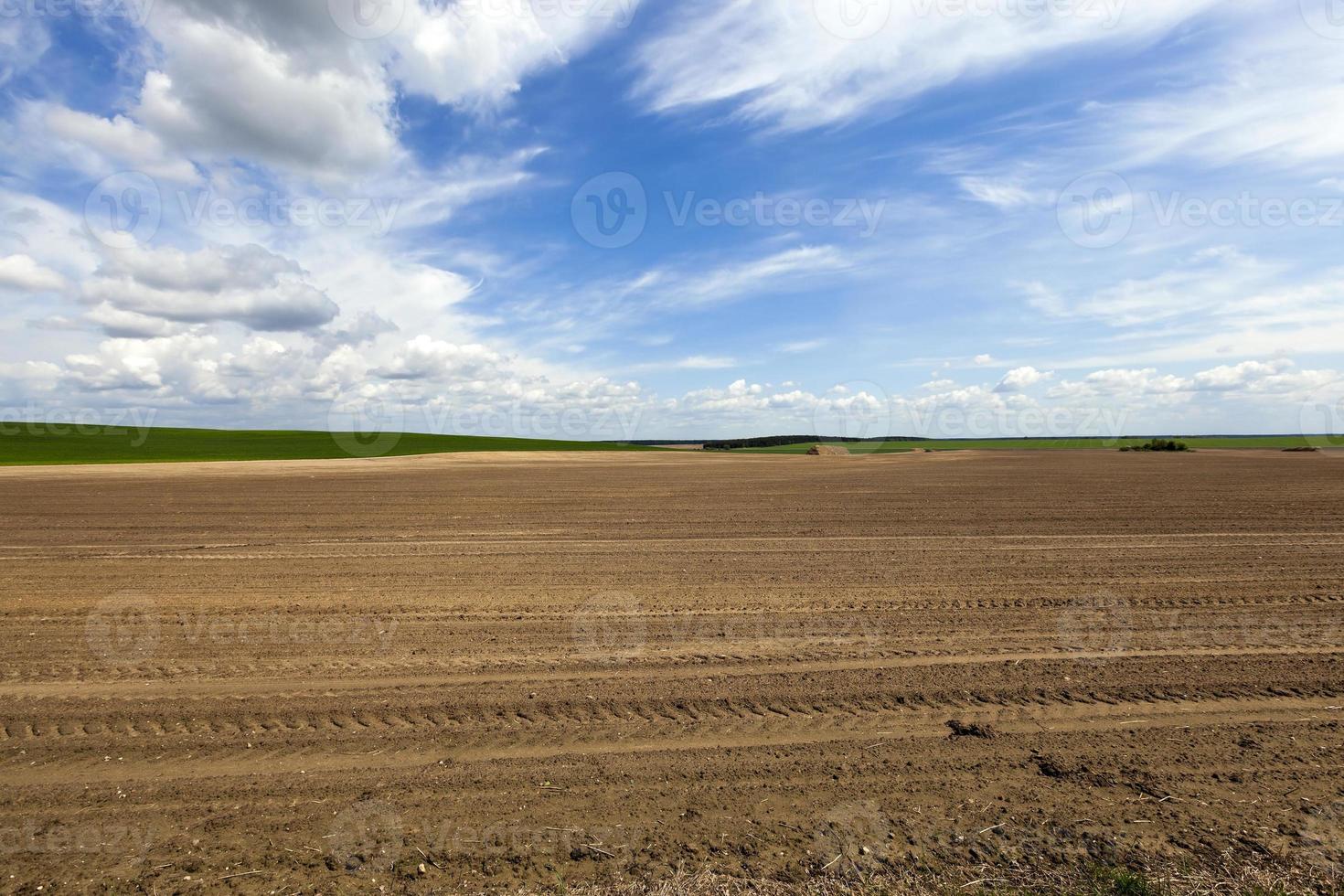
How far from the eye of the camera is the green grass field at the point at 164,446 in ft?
206

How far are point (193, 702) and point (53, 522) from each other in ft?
61.6

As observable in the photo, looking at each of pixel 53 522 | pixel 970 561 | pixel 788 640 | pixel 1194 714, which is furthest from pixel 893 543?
pixel 53 522

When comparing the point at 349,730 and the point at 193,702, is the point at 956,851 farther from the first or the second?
the point at 193,702
